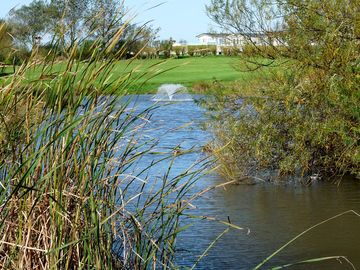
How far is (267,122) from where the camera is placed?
10695mm

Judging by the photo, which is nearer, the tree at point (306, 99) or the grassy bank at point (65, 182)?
the grassy bank at point (65, 182)

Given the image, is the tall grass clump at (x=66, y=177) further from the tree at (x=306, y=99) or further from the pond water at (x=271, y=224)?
the tree at (x=306, y=99)

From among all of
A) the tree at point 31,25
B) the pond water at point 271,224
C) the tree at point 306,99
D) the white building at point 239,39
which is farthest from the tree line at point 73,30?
the white building at point 239,39

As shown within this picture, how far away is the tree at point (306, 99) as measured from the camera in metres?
10.1

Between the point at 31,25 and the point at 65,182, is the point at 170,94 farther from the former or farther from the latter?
the point at 65,182

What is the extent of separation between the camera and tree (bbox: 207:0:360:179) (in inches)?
399

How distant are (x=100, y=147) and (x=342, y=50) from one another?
22.3 feet

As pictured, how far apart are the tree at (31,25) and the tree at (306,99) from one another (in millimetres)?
5092

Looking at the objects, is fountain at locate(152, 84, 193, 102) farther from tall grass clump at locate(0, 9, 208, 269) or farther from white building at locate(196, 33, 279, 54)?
white building at locate(196, 33, 279, 54)

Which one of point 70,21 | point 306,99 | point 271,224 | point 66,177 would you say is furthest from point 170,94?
point 306,99

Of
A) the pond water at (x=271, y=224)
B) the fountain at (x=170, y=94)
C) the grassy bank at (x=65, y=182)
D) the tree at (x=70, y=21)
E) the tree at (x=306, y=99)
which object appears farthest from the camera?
the tree at (x=306, y=99)

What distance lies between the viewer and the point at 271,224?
8.84 meters

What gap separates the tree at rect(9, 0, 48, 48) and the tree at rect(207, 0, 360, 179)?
5092mm

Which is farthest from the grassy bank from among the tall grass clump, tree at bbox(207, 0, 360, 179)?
tree at bbox(207, 0, 360, 179)
